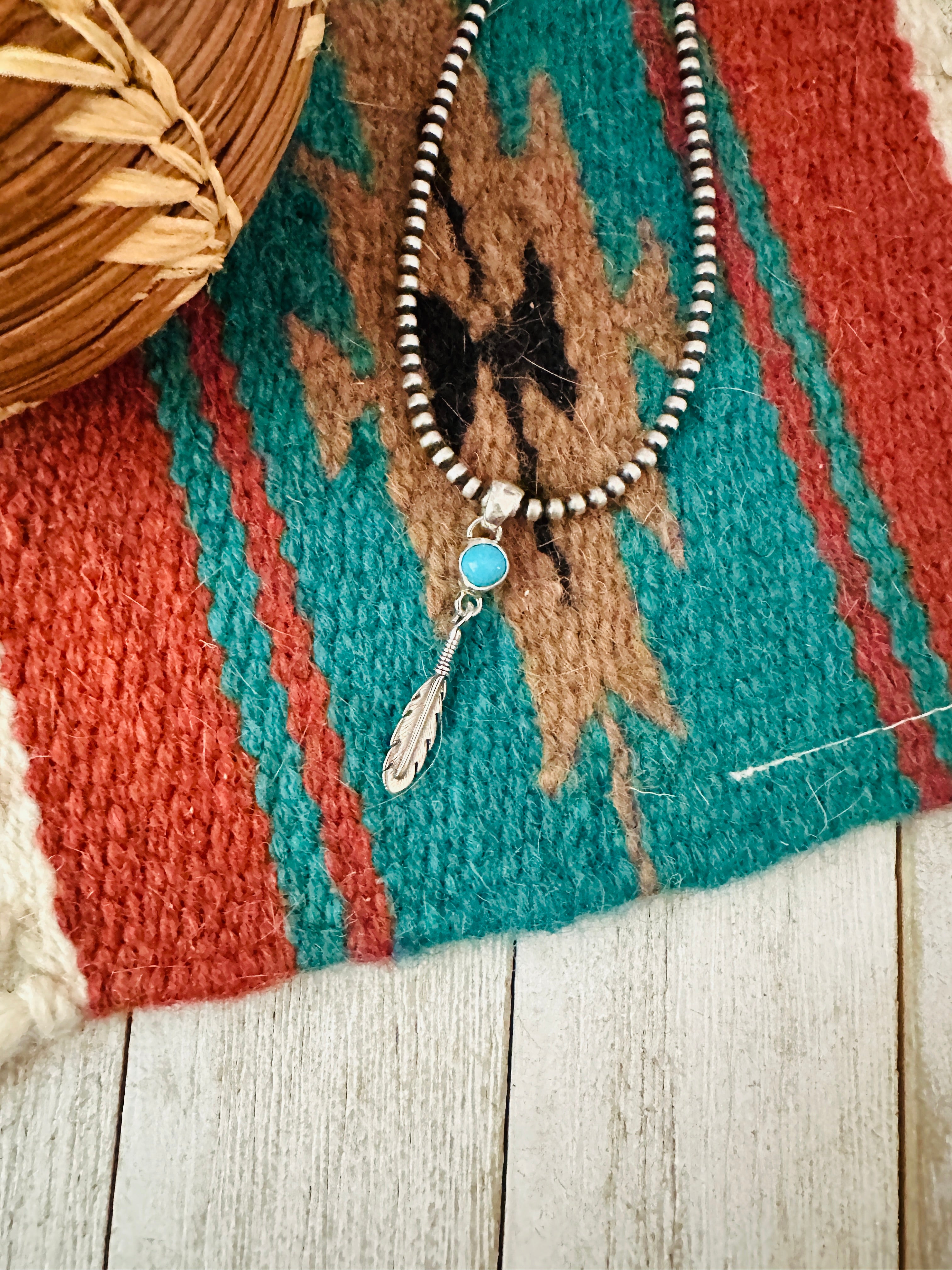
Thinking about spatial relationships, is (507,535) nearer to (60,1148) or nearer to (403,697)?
(403,697)

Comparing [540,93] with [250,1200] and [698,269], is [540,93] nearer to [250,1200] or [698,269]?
[698,269]

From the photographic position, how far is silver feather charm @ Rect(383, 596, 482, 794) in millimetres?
436

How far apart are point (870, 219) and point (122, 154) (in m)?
0.36

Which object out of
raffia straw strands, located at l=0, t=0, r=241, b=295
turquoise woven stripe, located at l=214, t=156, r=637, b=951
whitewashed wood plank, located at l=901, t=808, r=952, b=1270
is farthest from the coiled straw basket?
whitewashed wood plank, located at l=901, t=808, r=952, b=1270

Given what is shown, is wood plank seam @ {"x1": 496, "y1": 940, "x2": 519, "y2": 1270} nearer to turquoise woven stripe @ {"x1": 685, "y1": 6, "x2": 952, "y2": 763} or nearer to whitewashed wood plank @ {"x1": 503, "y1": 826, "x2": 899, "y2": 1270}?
whitewashed wood plank @ {"x1": 503, "y1": 826, "x2": 899, "y2": 1270}

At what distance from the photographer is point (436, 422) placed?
1.53 feet

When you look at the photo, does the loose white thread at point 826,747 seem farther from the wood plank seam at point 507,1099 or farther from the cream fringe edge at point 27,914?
the cream fringe edge at point 27,914

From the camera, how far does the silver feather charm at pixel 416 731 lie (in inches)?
17.2

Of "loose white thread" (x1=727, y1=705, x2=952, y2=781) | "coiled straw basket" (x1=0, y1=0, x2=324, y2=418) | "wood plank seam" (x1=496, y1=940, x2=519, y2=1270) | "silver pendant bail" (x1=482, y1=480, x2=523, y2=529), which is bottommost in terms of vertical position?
"wood plank seam" (x1=496, y1=940, x2=519, y2=1270)

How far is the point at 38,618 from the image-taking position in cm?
43

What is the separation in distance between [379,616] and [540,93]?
268 mm

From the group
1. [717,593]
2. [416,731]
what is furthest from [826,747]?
[416,731]

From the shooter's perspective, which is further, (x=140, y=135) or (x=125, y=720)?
(x=125, y=720)

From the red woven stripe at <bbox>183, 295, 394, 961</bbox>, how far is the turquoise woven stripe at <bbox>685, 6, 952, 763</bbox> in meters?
0.26
